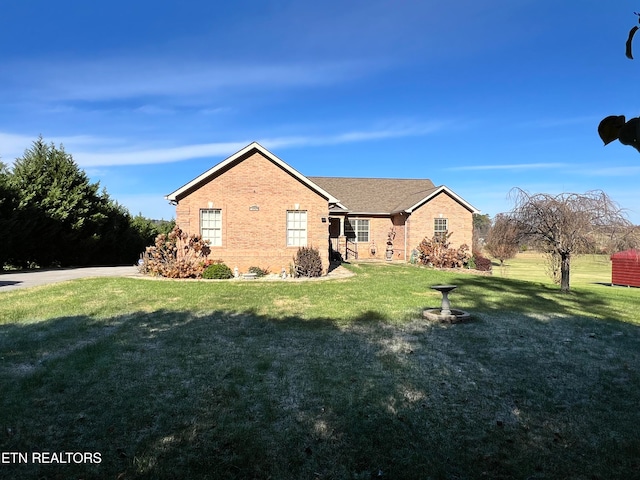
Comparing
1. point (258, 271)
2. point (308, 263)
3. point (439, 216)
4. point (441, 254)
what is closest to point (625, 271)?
point (439, 216)

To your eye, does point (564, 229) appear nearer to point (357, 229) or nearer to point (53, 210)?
point (357, 229)

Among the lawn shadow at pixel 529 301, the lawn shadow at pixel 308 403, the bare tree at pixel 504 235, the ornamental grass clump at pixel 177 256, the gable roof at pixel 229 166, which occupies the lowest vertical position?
the lawn shadow at pixel 308 403

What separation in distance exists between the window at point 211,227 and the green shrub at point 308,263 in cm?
399

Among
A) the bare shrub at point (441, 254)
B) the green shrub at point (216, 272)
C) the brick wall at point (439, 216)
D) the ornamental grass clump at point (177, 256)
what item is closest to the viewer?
the ornamental grass clump at point (177, 256)

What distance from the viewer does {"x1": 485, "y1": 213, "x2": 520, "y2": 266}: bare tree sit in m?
15.4

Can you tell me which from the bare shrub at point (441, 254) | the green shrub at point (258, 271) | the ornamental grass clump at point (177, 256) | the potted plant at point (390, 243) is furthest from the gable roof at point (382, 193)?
the ornamental grass clump at point (177, 256)

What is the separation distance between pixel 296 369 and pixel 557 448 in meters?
3.59

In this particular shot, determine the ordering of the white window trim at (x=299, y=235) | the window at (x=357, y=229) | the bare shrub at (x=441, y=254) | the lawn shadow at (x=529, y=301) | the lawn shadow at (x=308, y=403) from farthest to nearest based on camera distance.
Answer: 1. the window at (x=357, y=229)
2. the bare shrub at (x=441, y=254)
3. the white window trim at (x=299, y=235)
4. the lawn shadow at (x=529, y=301)
5. the lawn shadow at (x=308, y=403)

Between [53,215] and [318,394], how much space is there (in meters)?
24.3

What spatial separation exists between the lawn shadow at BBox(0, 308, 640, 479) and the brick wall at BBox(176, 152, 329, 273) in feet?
35.2

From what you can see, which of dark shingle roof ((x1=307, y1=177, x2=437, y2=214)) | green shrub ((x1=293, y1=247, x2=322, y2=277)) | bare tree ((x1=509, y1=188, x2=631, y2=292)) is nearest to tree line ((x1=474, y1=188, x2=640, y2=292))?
bare tree ((x1=509, y1=188, x2=631, y2=292))

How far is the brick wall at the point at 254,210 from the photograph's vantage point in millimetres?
18766

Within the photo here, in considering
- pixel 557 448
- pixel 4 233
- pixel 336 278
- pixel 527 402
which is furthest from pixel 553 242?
pixel 4 233

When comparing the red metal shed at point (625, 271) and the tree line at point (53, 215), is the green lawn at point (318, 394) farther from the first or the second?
the red metal shed at point (625, 271)
